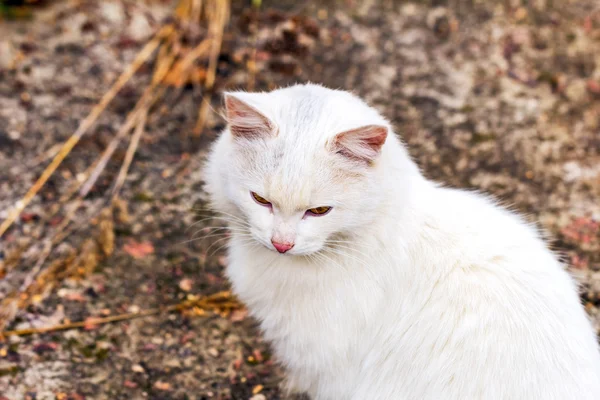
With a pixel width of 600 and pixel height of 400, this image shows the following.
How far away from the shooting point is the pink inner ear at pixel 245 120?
6.00 ft

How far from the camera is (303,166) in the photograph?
1813mm

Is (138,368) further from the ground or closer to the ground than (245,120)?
closer to the ground

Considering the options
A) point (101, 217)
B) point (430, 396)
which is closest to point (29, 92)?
point (101, 217)

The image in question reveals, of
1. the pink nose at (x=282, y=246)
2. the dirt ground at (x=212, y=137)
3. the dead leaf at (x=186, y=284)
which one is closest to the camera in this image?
the pink nose at (x=282, y=246)

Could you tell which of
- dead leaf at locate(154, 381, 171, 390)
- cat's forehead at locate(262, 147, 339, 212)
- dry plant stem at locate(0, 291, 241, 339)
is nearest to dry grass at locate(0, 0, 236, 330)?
dry plant stem at locate(0, 291, 241, 339)

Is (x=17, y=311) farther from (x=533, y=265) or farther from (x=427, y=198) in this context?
(x=533, y=265)

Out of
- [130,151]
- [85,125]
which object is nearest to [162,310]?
[130,151]

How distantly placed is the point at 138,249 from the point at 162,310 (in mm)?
402

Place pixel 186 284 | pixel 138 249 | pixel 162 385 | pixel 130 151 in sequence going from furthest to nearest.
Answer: pixel 130 151, pixel 138 249, pixel 186 284, pixel 162 385

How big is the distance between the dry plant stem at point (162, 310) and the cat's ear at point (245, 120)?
1.12 metres

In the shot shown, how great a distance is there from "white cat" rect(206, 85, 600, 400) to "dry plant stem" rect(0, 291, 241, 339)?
702 mm

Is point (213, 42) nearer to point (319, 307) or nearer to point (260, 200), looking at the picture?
point (260, 200)

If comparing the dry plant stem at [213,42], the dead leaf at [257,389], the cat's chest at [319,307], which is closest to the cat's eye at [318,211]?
the cat's chest at [319,307]

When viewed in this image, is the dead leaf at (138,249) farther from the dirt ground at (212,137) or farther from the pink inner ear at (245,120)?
the pink inner ear at (245,120)
